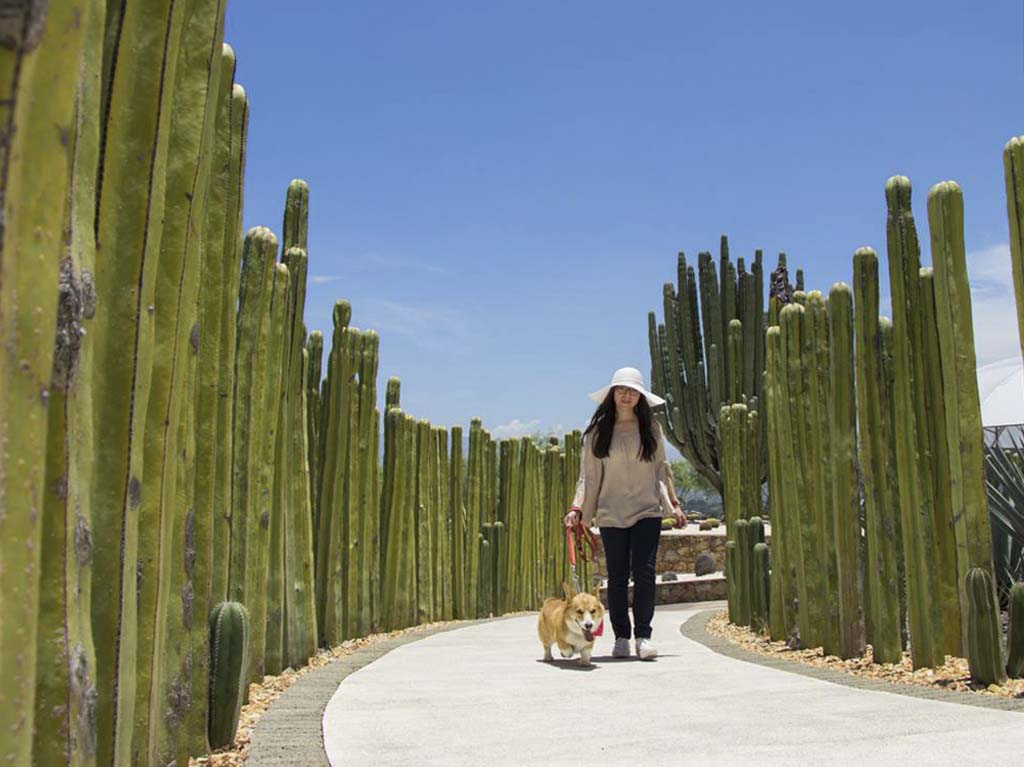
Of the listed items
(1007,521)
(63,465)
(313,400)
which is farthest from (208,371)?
(1007,521)

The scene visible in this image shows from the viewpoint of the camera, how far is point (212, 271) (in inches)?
121

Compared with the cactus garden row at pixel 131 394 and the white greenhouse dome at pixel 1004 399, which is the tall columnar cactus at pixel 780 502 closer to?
the cactus garden row at pixel 131 394

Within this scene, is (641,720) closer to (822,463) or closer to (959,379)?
(959,379)

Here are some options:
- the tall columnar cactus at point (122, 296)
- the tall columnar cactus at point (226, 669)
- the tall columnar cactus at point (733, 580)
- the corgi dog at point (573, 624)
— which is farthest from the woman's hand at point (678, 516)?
the tall columnar cactus at point (122, 296)

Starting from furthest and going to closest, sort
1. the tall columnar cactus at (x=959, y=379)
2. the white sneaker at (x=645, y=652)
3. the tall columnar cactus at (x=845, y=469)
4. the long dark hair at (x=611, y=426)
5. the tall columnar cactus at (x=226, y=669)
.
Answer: the long dark hair at (x=611, y=426)
the white sneaker at (x=645, y=652)
the tall columnar cactus at (x=845, y=469)
the tall columnar cactus at (x=959, y=379)
the tall columnar cactus at (x=226, y=669)

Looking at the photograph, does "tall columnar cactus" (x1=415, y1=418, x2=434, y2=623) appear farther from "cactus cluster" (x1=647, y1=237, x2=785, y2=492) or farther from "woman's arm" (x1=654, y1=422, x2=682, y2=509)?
"cactus cluster" (x1=647, y1=237, x2=785, y2=492)

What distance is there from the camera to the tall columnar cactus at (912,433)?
180 inches

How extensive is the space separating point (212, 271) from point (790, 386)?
389 centimetres

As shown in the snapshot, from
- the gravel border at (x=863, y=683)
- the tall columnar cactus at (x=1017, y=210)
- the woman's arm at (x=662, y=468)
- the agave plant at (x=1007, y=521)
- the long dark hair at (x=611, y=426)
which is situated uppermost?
the tall columnar cactus at (x=1017, y=210)

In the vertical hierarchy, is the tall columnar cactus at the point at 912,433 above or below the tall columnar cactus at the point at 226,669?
above

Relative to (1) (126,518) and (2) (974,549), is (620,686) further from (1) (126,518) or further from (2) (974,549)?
(1) (126,518)

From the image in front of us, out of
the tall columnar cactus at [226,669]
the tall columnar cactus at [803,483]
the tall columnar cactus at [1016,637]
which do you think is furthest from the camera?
the tall columnar cactus at [803,483]

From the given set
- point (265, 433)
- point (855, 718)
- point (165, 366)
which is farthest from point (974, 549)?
point (165, 366)

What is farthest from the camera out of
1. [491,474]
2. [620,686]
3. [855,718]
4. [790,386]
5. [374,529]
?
[491,474]
